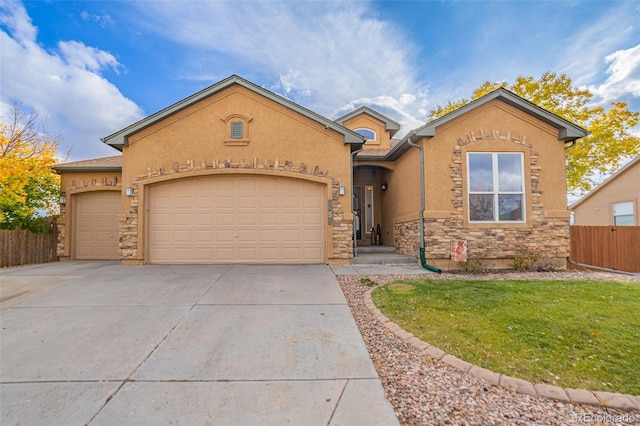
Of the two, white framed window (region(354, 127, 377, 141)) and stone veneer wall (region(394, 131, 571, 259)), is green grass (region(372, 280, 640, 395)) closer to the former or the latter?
stone veneer wall (region(394, 131, 571, 259))

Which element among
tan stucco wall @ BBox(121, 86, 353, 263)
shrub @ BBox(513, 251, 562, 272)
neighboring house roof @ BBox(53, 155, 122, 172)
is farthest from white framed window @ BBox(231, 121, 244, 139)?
shrub @ BBox(513, 251, 562, 272)

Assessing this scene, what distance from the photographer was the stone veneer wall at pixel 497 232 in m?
8.47

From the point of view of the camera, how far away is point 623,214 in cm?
1398

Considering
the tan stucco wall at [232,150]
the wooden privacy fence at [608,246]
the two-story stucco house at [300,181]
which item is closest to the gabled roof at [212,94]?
the two-story stucco house at [300,181]

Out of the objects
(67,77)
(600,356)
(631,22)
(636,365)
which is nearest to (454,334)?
(600,356)

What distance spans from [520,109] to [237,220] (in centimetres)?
913

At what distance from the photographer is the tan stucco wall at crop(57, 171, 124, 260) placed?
10430 mm

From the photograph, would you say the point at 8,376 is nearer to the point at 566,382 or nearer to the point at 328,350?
the point at 328,350

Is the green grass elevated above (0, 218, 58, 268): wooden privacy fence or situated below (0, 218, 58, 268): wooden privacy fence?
below

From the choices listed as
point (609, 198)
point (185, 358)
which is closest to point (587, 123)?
point (609, 198)

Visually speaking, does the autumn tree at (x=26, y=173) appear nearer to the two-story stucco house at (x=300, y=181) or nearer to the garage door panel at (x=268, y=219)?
the two-story stucco house at (x=300, y=181)

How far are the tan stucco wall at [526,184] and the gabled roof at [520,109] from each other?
142 mm

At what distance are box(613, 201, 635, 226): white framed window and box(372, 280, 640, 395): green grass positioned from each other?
10.6 metres

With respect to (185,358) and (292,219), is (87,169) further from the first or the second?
(185,358)
